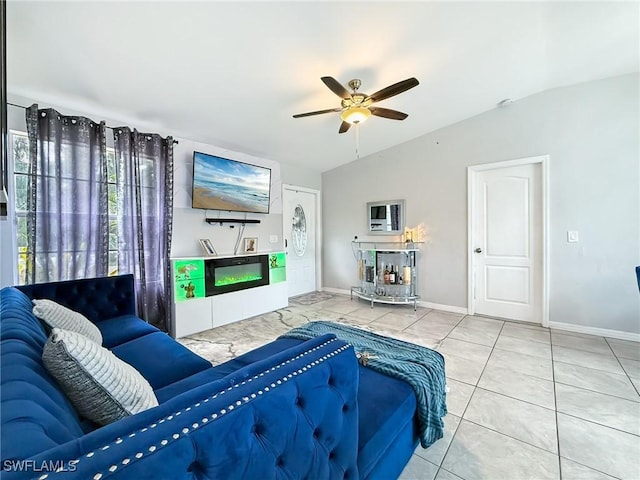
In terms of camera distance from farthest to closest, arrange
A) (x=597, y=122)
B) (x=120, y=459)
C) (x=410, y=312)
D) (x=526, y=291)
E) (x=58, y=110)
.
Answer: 1. (x=410, y=312)
2. (x=526, y=291)
3. (x=597, y=122)
4. (x=58, y=110)
5. (x=120, y=459)

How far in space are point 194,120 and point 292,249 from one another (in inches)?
110

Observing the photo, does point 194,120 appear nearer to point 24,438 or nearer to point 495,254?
point 24,438

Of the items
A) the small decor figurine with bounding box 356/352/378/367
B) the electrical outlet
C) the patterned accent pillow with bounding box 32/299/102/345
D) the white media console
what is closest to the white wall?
the white media console

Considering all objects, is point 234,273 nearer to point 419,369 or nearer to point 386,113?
point 386,113

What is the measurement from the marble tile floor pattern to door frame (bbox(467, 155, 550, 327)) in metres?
0.37

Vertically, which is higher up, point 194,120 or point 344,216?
point 194,120

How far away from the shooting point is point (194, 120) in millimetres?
3312

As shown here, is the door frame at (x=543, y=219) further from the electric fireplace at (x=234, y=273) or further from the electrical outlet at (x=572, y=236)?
the electric fireplace at (x=234, y=273)

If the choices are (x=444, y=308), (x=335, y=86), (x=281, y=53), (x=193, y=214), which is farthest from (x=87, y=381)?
(x=444, y=308)

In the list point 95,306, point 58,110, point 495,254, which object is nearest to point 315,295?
point 495,254

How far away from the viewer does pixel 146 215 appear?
10.7 feet

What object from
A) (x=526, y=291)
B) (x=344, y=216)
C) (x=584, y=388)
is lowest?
(x=584, y=388)

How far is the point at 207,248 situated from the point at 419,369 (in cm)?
317

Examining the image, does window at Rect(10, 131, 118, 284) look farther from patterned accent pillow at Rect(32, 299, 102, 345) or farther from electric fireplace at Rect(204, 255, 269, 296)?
electric fireplace at Rect(204, 255, 269, 296)
